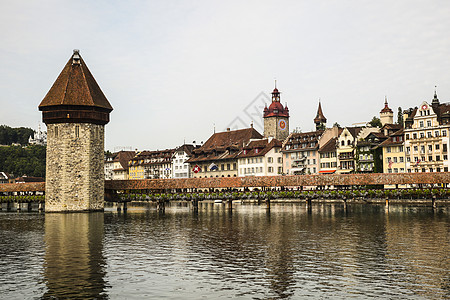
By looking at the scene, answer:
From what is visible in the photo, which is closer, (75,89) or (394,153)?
(75,89)

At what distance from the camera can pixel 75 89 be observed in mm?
60594

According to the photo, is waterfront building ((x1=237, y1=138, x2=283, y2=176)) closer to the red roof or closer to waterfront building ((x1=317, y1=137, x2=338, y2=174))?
the red roof

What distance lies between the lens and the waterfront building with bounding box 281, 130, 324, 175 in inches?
3905

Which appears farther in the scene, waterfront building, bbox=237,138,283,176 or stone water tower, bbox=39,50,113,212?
waterfront building, bbox=237,138,283,176

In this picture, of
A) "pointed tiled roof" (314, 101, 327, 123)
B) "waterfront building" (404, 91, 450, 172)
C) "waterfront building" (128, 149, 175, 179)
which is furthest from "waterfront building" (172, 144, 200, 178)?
"waterfront building" (404, 91, 450, 172)

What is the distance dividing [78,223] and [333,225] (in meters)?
22.3

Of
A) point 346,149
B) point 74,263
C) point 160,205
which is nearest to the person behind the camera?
point 74,263

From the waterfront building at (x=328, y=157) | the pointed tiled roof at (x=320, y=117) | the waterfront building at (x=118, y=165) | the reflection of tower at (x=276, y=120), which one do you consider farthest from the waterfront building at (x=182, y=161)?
the waterfront building at (x=328, y=157)

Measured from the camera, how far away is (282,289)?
18266 mm

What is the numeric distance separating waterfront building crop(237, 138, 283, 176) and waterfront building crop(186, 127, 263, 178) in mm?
2806

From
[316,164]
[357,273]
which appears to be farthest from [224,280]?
[316,164]

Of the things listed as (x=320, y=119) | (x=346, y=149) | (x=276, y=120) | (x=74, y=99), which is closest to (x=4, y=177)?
(x=276, y=120)

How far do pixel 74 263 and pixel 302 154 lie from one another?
264 feet

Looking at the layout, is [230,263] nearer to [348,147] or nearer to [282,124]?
[348,147]
